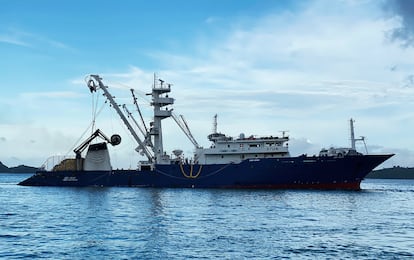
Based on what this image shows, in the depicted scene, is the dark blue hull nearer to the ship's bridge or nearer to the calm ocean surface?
the ship's bridge

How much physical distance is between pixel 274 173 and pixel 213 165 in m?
8.38

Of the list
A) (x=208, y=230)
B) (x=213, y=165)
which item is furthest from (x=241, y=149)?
(x=208, y=230)

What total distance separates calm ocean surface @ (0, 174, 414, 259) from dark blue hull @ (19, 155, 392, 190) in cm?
1358

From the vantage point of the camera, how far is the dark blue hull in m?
64.9

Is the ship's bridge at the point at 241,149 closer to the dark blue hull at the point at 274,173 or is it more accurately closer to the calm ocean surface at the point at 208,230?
the dark blue hull at the point at 274,173

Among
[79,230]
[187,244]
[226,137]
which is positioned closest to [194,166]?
[226,137]

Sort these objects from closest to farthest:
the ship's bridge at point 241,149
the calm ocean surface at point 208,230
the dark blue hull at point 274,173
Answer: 1. the calm ocean surface at point 208,230
2. the dark blue hull at point 274,173
3. the ship's bridge at point 241,149

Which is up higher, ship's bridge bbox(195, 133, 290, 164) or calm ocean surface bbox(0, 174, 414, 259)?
ship's bridge bbox(195, 133, 290, 164)

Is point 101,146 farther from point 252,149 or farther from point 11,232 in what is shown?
point 11,232

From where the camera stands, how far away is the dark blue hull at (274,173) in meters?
64.9

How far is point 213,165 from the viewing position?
227 ft

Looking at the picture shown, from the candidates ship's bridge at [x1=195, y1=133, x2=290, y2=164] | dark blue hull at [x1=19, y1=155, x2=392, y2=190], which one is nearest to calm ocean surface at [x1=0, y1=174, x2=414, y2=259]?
dark blue hull at [x1=19, y1=155, x2=392, y2=190]

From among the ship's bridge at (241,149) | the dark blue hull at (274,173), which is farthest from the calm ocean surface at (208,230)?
the ship's bridge at (241,149)

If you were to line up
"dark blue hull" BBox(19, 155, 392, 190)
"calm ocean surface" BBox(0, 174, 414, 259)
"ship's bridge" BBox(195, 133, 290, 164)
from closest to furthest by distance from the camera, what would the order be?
"calm ocean surface" BBox(0, 174, 414, 259) < "dark blue hull" BBox(19, 155, 392, 190) < "ship's bridge" BBox(195, 133, 290, 164)
